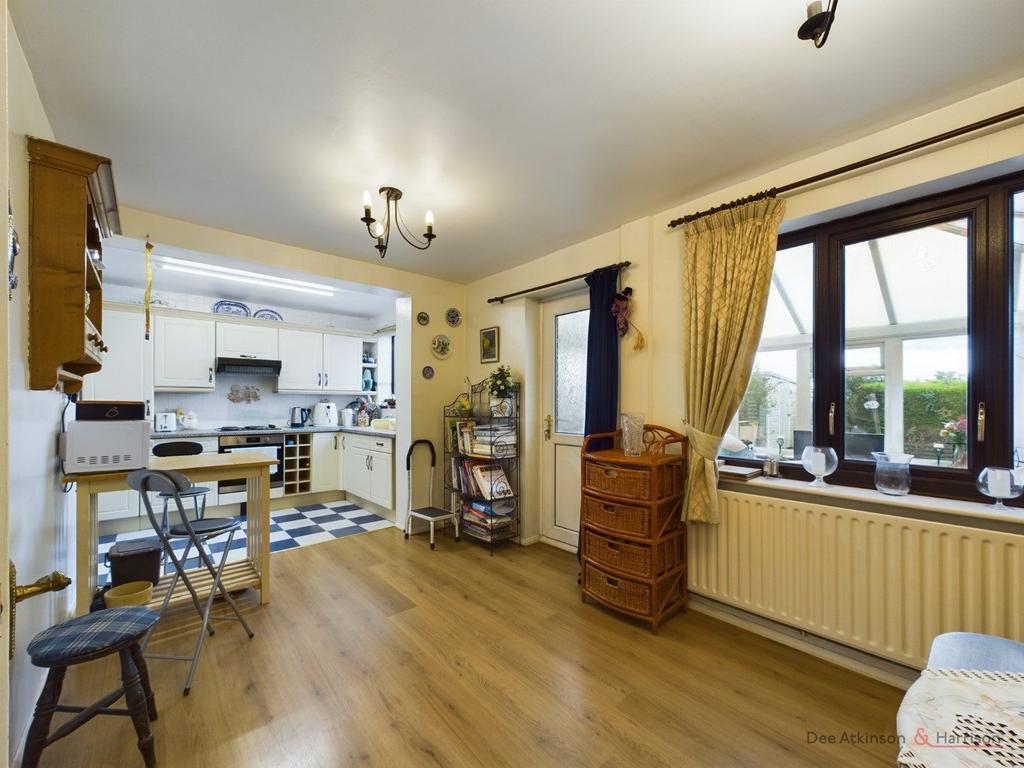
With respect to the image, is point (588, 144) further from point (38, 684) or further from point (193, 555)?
point (193, 555)

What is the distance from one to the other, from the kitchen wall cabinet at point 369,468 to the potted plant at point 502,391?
4.00 ft

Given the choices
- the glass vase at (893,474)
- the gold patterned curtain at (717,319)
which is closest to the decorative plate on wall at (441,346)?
the gold patterned curtain at (717,319)

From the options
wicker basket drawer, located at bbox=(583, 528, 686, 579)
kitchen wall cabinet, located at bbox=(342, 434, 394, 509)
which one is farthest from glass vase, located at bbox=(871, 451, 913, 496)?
kitchen wall cabinet, located at bbox=(342, 434, 394, 509)

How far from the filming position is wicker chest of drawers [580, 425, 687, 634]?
2.24 meters

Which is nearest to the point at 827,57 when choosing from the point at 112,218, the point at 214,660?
the point at 112,218

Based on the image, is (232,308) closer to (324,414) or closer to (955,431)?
(324,414)

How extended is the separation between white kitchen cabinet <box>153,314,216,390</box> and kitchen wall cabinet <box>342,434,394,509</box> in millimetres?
1621

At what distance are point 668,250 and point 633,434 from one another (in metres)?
1.18

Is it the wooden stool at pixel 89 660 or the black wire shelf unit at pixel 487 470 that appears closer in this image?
the wooden stool at pixel 89 660

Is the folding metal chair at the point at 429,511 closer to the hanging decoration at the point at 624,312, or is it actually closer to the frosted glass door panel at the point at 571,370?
the frosted glass door panel at the point at 571,370

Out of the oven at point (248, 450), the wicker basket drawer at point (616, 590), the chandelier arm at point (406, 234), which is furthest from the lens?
the oven at point (248, 450)

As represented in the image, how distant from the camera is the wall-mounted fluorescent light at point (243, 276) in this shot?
354 centimetres

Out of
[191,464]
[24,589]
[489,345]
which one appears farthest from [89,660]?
[489,345]

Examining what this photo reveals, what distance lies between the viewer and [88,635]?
1.31 m
